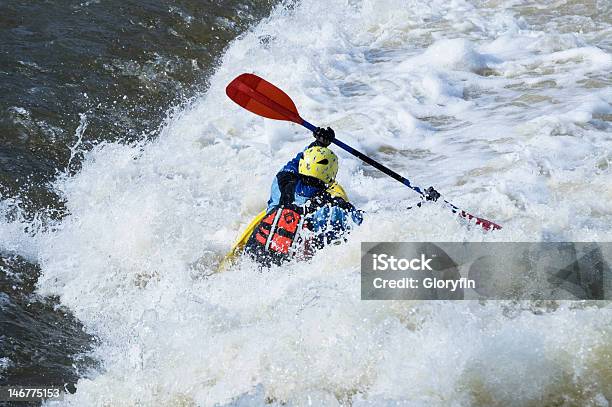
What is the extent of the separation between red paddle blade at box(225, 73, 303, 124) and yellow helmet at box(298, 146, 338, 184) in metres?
1.12

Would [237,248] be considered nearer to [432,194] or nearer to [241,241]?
[241,241]

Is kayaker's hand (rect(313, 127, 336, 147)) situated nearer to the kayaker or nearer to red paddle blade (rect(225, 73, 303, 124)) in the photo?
the kayaker

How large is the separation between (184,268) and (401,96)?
4.06 metres

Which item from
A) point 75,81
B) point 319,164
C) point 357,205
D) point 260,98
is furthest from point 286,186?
point 75,81

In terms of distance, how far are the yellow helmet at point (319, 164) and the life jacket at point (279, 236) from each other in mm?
476

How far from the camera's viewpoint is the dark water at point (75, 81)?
5.76 meters

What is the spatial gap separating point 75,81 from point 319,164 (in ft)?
15.5

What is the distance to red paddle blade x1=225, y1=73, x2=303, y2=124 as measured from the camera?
7.11m

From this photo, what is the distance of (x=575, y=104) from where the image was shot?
828cm

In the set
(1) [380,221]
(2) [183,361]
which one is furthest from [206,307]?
(1) [380,221]

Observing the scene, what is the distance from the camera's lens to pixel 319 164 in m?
5.98

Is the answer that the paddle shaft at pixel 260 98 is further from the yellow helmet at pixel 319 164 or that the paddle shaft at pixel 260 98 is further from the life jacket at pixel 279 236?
the life jacket at pixel 279 236

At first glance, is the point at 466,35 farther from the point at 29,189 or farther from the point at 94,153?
the point at 29,189

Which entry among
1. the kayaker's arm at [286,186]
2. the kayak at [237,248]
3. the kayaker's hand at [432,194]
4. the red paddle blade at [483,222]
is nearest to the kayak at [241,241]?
the kayak at [237,248]
